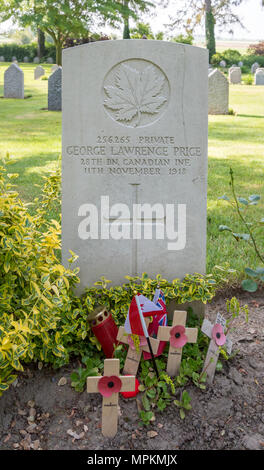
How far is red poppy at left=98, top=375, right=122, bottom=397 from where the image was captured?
2.26 meters

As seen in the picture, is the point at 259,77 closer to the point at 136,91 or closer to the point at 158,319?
the point at 136,91

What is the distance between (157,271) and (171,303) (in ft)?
0.75

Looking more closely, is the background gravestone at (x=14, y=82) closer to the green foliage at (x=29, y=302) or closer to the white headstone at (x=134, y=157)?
the white headstone at (x=134, y=157)

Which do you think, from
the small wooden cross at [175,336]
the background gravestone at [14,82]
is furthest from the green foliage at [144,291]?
the background gravestone at [14,82]

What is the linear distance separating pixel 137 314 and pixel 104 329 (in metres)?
0.32

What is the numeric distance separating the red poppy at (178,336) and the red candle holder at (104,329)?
362 mm

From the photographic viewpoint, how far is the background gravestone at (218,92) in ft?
39.4

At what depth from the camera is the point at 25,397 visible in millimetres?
2512

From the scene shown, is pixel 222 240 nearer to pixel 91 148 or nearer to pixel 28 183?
pixel 91 148

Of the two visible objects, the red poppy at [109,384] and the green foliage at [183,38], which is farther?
the green foliage at [183,38]

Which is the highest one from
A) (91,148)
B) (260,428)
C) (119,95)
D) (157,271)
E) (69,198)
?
(119,95)

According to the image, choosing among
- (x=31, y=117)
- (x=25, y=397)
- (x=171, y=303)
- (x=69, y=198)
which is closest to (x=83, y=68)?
(x=69, y=198)

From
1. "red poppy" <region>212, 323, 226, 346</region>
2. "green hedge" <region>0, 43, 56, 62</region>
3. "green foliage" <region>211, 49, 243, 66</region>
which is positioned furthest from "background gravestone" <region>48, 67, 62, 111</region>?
"green hedge" <region>0, 43, 56, 62</region>

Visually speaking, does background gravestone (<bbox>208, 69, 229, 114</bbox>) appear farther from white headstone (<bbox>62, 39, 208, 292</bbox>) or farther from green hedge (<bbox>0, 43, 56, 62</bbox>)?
green hedge (<bbox>0, 43, 56, 62</bbox>)
